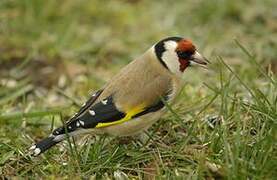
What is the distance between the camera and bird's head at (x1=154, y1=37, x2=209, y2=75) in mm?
3580

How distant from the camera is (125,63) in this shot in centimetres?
561

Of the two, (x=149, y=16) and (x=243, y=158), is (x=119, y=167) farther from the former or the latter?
(x=149, y=16)

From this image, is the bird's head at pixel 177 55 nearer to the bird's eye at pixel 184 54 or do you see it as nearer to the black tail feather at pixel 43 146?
the bird's eye at pixel 184 54

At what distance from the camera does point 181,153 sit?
124 inches

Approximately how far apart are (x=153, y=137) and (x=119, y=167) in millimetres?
486

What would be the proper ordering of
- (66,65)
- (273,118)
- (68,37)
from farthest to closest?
(68,37)
(66,65)
(273,118)

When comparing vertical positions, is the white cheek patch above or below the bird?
above

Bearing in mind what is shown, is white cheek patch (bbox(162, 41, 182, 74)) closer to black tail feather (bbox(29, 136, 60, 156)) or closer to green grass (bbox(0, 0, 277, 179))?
green grass (bbox(0, 0, 277, 179))

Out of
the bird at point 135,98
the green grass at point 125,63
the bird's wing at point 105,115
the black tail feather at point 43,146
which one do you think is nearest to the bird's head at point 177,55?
the bird at point 135,98

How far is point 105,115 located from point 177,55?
0.68 metres

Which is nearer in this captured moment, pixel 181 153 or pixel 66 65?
pixel 181 153

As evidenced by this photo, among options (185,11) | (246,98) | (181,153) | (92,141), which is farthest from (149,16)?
(181,153)

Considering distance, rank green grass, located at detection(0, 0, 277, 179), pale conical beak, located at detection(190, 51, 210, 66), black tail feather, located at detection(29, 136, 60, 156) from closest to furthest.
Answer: green grass, located at detection(0, 0, 277, 179) < black tail feather, located at detection(29, 136, 60, 156) < pale conical beak, located at detection(190, 51, 210, 66)

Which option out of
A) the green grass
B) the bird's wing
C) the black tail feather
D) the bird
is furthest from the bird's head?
the black tail feather
